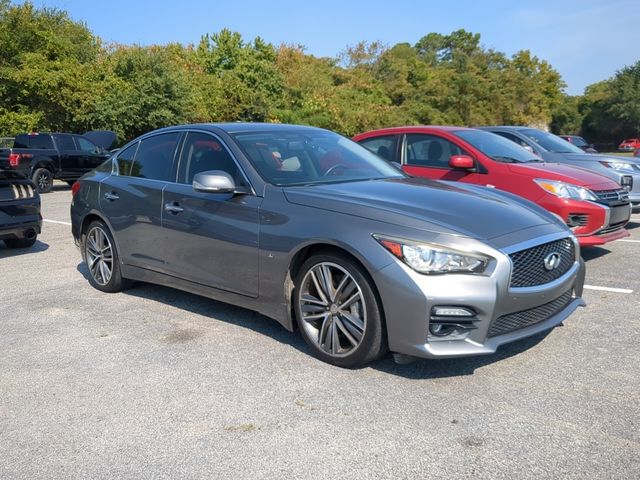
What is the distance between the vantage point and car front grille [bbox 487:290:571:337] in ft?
12.3

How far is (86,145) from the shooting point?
18953 millimetres

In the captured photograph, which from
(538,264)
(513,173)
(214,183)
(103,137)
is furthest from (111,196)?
(103,137)

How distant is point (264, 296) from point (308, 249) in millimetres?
521

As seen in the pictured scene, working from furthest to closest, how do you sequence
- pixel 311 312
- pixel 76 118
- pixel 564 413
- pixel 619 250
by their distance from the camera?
1. pixel 76 118
2. pixel 619 250
3. pixel 311 312
4. pixel 564 413

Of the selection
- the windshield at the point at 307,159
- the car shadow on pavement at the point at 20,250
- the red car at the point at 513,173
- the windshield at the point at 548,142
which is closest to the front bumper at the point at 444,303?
the windshield at the point at 307,159

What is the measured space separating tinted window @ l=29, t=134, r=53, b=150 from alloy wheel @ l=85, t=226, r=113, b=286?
13014mm

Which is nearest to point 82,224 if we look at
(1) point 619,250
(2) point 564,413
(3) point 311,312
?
(3) point 311,312

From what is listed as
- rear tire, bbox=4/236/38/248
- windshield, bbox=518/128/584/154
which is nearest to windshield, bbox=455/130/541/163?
windshield, bbox=518/128/584/154

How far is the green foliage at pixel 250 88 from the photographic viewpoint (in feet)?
91.6

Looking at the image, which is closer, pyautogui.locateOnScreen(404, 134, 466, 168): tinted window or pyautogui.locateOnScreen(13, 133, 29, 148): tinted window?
pyautogui.locateOnScreen(404, 134, 466, 168): tinted window

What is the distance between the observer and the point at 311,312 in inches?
167

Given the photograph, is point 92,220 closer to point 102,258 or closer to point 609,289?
point 102,258

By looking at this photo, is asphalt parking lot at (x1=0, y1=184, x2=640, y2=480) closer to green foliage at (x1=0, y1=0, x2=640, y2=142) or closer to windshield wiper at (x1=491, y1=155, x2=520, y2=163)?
windshield wiper at (x1=491, y1=155, x2=520, y2=163)

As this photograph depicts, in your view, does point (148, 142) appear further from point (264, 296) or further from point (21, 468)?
point (21, 468)
